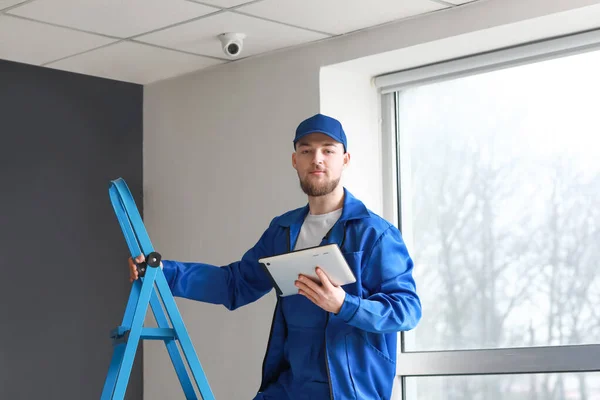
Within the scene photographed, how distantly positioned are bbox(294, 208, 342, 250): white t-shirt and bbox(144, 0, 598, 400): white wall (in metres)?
1.00

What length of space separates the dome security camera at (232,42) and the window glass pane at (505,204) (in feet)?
2.60

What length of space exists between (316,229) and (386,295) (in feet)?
1.21

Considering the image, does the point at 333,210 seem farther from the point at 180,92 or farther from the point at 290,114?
the point at 180,92

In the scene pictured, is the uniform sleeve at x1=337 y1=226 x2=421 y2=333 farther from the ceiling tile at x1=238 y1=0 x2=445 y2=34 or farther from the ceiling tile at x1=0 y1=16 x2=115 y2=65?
the ceiling tile at x1=0 y1=16 x2=115 y2=65

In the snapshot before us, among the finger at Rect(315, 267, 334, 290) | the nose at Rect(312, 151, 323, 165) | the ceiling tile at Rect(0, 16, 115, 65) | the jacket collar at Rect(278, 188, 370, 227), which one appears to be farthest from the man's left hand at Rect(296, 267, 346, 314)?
the ceiling tile at Rect(0, 16, 115, 65)

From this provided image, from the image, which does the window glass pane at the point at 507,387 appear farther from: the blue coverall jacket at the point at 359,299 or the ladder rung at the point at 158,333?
the ladder rung at the point at 158,333

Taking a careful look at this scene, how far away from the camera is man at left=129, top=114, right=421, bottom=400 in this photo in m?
2.99

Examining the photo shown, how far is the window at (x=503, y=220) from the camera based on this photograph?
3873 millimetres

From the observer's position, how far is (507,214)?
13.5 feet

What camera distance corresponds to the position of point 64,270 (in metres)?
4.58

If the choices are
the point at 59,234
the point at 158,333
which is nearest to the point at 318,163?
the point at 158,333

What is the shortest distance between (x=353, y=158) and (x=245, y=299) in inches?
45.0

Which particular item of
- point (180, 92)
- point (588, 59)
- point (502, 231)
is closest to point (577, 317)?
point (502, 231)

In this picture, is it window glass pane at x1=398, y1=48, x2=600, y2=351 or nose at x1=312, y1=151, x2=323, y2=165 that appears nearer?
nose at x1=312, y1=151, x2=323, y2=165
